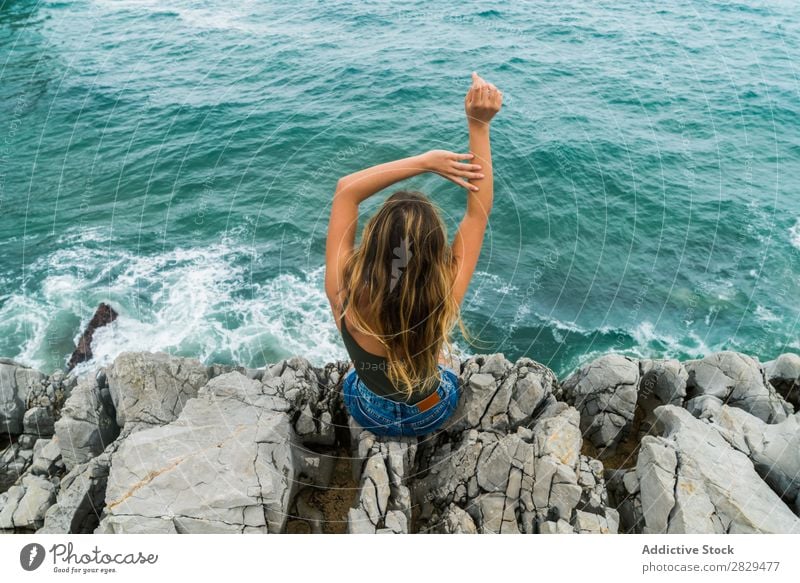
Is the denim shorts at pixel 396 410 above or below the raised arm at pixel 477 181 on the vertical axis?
below

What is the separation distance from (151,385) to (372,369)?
5.27 meters

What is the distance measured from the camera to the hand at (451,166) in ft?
12.0

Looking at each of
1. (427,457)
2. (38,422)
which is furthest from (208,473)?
(38,422)

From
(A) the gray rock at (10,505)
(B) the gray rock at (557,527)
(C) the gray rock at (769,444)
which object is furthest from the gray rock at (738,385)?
(A) the gray rock at (10,505)

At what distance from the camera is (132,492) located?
5.31 m

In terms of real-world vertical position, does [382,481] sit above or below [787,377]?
above

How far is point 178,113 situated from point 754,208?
79.0 feet

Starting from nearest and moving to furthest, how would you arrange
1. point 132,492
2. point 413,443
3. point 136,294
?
point 132,492 < point 413,443 < point 136,294

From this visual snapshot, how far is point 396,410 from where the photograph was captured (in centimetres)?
587

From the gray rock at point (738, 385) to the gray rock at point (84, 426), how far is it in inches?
A: 395

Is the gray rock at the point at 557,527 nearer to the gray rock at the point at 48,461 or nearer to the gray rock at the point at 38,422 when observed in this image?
the gray rock at the point at 48,461

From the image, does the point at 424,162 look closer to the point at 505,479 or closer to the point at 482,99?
the point at 482,99
